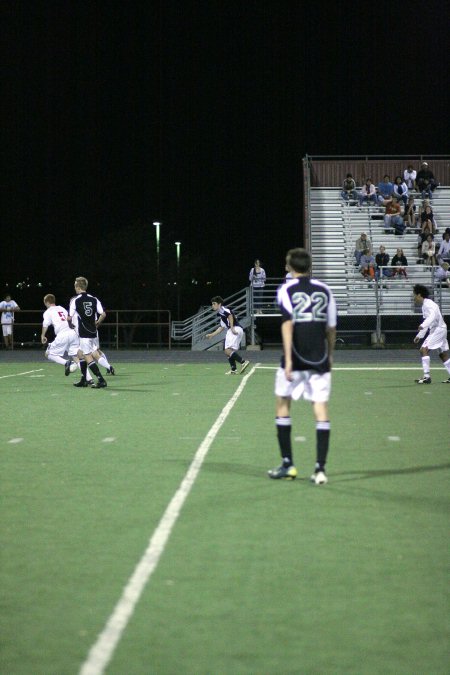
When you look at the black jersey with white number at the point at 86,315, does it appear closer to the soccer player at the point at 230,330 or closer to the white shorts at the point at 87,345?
the white shorts at the point at 87,345

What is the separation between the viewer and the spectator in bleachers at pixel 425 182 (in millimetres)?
44000

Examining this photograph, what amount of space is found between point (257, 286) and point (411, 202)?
8.75 meters

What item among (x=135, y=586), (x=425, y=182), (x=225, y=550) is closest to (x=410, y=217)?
(x=425, y=182)

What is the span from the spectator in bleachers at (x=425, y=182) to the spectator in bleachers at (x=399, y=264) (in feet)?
22.1

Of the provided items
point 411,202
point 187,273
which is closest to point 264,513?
point 411,202

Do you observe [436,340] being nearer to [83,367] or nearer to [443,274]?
[83,367]

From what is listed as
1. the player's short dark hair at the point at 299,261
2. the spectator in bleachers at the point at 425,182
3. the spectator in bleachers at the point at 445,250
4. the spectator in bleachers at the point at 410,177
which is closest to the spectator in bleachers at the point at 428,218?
the spectator in bleachers at the point at 445,250

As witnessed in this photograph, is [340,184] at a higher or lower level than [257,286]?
higher

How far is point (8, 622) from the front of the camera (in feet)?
16.1

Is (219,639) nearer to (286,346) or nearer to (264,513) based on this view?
(264,513)

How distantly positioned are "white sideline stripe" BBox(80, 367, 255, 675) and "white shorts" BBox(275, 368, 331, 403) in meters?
1.14

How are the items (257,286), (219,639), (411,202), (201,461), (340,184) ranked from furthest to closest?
Result: 1. (340,184)
2. (411,202)
3. (257,286)
4. (201,461)
5. (219,639)

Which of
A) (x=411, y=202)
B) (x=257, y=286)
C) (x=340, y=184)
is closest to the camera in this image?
(x=257, y=286)

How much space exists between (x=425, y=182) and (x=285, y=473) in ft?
121
